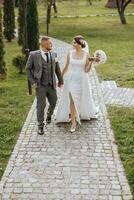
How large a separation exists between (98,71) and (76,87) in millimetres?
6919

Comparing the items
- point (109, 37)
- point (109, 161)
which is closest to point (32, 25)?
point (109, 37)

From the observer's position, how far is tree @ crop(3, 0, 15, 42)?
85.0 ft

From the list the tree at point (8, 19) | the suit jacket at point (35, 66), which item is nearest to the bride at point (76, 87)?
the suit jacket at point (35, 66)

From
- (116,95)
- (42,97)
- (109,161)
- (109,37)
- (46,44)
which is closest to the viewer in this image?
(109,161)

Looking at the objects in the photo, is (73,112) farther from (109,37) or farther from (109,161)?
(109,37)

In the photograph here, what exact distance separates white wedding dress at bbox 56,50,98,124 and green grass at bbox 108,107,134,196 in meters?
0.75

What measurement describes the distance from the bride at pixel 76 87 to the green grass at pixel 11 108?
1.12 metres

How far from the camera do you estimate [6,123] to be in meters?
10.9

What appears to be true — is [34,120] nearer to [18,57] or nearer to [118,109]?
[118,109]

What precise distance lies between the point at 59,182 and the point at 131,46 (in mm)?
17070

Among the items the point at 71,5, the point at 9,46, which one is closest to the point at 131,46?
the point at 9,46

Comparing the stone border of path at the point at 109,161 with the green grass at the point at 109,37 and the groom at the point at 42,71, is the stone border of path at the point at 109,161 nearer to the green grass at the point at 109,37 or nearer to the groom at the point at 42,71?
the groom at the point at 42,71

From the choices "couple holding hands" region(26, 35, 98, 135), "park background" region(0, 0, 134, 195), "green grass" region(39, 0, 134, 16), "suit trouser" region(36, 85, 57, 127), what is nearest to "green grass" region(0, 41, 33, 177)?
"park background" region(0, 0, 134, 195)

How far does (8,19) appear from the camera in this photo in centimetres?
2606
